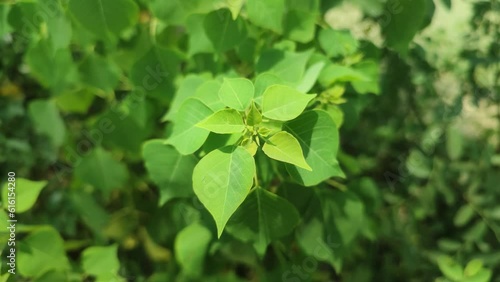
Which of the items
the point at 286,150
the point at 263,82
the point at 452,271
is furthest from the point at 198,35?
the point at 452,271

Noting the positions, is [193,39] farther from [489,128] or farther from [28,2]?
[489,128]

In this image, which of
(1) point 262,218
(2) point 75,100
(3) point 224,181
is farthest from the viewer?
(2) point 75,100

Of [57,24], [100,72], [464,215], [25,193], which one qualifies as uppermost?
[57,24]

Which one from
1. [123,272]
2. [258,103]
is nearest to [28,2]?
[258,103]

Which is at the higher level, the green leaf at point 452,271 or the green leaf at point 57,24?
the green leaf at point 57,24

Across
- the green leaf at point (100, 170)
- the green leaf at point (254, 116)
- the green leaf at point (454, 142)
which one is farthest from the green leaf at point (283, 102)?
the green leaf at point (454, 142)

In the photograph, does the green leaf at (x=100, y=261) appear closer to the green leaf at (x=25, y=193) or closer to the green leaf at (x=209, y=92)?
the green leaf at (x=25, y=193)

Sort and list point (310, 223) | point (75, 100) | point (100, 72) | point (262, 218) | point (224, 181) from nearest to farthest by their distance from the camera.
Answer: point (224, 181) → point (262, 218) → point (310, 223) → point (100, 72) → point (75, 100)

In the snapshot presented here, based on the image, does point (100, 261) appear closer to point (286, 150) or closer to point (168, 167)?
point (168, 167)
